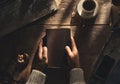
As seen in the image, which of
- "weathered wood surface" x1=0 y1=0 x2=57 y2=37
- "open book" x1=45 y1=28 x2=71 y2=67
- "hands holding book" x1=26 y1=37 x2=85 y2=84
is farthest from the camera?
"weathered wood surface" x1=0 y1=0 x2=57 y2=37

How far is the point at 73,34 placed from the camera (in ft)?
9.05

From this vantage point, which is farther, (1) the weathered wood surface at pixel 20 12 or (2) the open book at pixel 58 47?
(1) the weathered wood surface at pixel 20 12

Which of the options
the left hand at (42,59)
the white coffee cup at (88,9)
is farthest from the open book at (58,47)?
the white coffee cup at (88,9)

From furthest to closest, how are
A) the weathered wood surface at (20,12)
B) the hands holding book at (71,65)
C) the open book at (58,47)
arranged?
the weathered wood surface at (20,12), the open book at (58,47), the hands holding book at (71,65)

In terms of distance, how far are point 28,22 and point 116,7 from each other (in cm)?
59

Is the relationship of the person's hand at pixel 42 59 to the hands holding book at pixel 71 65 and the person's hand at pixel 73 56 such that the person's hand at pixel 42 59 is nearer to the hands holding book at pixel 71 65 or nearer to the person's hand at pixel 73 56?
the hands holding book at pixel 71 65

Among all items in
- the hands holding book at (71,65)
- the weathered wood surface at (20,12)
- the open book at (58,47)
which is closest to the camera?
the hands holding book at (71,65)

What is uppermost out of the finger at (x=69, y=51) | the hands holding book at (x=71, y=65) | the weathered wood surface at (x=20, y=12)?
the weathered wood surface at (x=20, y=12)

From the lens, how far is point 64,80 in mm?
2701

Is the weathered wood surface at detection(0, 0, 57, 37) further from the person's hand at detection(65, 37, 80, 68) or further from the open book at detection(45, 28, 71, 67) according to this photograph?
the person's hand at detection(65, 37, 80, 68)

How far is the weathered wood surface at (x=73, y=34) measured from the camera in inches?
107

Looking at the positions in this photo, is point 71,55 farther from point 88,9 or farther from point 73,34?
point 88,9

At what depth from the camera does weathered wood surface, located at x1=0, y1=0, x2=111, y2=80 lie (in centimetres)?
272

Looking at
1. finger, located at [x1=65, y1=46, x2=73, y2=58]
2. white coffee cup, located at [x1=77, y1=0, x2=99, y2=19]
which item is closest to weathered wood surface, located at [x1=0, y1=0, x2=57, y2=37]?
white coffee cup, located at [x1=77, y1=0, x2=99, y2=19]
